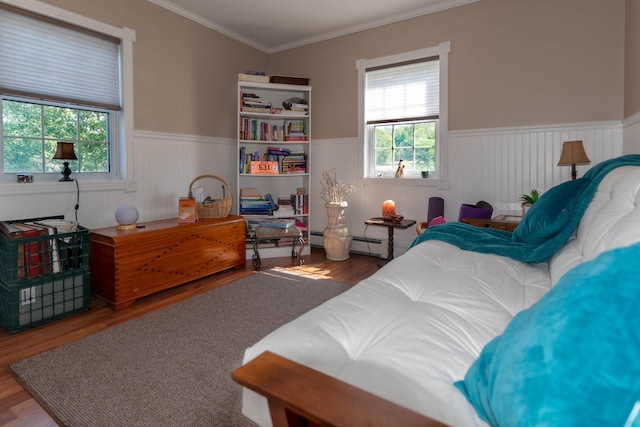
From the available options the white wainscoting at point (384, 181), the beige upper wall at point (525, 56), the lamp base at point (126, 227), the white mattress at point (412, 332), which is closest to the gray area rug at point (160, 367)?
the white mattress at point (412, 332)

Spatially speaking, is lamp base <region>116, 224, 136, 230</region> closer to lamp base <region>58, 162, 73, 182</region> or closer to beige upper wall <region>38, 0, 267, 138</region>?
lamp base <region>58, 162, 73, 182</region>

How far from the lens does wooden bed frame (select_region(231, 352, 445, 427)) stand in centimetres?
55

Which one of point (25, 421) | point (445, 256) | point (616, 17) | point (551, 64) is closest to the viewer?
point (25, 421)

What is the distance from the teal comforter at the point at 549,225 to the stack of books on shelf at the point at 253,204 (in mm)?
2491

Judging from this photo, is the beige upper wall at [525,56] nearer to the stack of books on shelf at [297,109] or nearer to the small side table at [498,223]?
the stack of books on shelf at [297,109]

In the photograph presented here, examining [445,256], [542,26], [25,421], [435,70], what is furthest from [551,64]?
[25,421]

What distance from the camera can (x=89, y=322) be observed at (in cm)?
237

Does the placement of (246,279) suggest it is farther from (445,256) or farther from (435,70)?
(435,70)

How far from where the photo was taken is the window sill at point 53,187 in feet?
8.34

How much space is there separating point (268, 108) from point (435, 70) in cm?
187

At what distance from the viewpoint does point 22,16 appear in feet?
8.59

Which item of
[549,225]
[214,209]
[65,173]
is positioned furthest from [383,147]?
[65,173]

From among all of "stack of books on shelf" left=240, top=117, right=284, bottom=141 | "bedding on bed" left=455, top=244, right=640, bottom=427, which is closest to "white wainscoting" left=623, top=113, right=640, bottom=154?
"bedding on bed" left=455, top=244, right=640, bottom=427

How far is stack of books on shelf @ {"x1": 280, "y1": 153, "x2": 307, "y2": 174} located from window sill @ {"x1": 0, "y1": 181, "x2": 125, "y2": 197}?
5.79 feet
